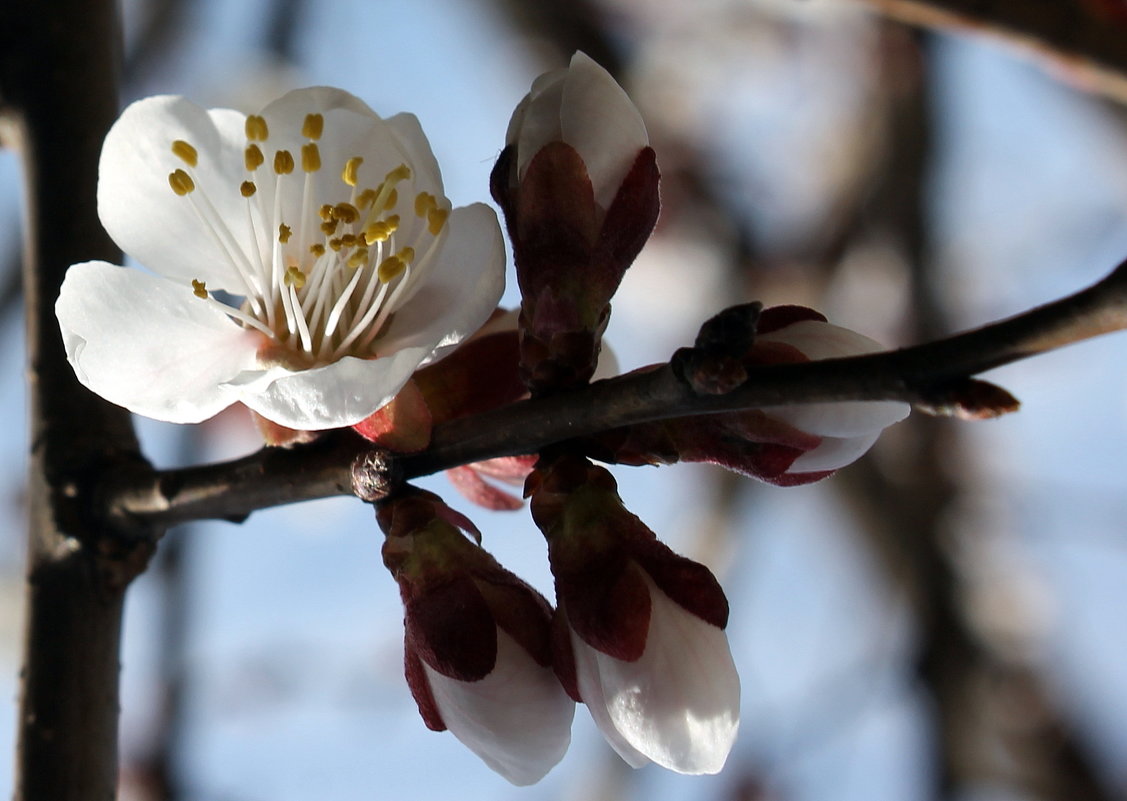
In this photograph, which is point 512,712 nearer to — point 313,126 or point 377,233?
point 377,233

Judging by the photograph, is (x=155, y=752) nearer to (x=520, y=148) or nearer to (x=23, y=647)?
(x=23, y=647)

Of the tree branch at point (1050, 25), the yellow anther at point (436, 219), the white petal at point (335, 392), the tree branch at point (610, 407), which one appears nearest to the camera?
the tree branch at point (610, 407)

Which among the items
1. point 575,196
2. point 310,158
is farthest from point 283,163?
point 575,196

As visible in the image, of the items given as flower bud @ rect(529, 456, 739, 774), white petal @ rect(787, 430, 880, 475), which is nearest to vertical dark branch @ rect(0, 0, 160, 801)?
flower bud @ rect(529, 456, 739, 774)

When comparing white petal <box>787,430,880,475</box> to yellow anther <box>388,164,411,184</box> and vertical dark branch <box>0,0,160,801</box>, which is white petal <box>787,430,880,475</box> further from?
vertical dark branch <box>0,0,160,801</box>

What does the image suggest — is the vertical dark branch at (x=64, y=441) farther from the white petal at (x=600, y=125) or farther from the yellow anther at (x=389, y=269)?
the white petal at (x=600, y=125)

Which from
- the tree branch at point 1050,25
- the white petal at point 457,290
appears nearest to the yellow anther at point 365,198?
the white petal at point 457,290

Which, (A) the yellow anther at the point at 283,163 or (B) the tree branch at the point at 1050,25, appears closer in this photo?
(A) the yellow anther at the point at 283,163
